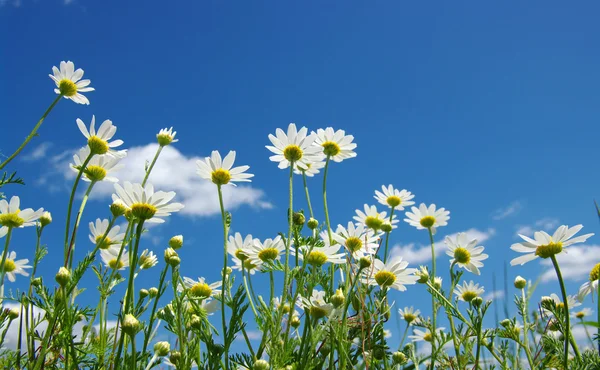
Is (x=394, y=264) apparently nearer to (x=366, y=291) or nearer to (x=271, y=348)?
(x=366, y=291)

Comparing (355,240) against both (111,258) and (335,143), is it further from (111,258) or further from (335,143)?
(111,258)

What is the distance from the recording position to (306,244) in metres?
2.21

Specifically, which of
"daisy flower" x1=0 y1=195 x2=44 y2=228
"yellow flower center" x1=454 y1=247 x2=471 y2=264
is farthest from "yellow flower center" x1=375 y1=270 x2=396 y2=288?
"daisy flower" x1=0 y1=195 x2=44 y2=228

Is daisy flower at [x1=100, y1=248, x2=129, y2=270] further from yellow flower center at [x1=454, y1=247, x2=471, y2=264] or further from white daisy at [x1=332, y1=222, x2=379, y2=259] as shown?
yellow flower center at [x1=454, y1=247, x2=471, y2=264]

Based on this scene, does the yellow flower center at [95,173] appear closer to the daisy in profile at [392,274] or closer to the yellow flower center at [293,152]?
the yellow flower center at [293,152]

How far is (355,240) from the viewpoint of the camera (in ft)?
7.75

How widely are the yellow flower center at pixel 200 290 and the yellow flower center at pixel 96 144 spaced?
0.75 metres

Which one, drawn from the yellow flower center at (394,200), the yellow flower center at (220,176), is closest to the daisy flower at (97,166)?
the yellow flower center at (220,176)

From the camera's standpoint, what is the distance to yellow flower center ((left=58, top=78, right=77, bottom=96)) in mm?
2768

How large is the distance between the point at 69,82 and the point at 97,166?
26.2 inches

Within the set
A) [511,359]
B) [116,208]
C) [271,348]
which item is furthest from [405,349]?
[116,208]

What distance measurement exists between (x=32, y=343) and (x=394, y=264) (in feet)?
4.93

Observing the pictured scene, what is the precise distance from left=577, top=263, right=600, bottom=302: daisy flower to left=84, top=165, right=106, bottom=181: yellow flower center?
2.10 m

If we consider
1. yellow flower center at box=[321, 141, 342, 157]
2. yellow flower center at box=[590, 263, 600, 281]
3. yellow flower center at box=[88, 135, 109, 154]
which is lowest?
yellow flower center at box=[590, 263, 600, 281]
